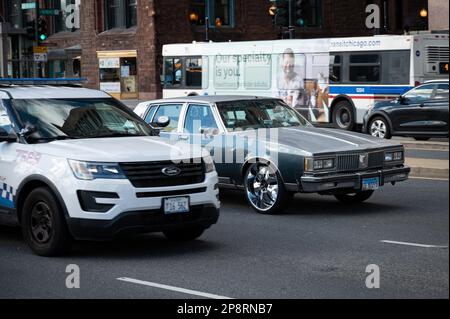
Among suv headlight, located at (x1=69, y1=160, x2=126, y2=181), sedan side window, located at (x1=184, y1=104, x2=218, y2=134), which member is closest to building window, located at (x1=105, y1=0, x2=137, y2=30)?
sedan side window, located at (x1=184, y1=104, x2=218, y2=134)

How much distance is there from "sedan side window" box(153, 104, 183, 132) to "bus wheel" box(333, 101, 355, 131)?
15570 millimetres

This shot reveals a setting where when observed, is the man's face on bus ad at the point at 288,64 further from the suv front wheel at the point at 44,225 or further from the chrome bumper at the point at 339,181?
the suv front wheel at the point at 44,225

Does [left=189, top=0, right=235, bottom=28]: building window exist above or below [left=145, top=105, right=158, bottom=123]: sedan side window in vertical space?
above

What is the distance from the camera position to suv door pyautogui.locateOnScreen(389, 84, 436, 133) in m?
22.9

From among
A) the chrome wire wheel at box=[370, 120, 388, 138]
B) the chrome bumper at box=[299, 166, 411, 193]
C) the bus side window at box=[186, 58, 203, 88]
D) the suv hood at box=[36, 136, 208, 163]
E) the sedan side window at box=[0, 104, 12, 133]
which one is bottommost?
the chrome wire wheel at box=[370, 120, 388, 138]

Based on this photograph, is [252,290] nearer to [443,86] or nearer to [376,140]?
[376,140]

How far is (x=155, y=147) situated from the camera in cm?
938

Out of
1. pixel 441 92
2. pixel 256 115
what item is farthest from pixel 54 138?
pixel 441 92

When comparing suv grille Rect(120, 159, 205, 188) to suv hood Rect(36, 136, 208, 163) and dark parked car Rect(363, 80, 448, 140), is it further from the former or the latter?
dark parked car Rect(363, 80, 448, 140)

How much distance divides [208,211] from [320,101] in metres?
20.7

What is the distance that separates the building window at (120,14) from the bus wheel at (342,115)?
2071 cm

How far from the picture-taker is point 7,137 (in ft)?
32.0

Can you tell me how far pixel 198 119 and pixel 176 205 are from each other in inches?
168

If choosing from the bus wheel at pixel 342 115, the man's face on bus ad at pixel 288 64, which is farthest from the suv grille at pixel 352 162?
the man's face on bus ad at pixel 288 64
